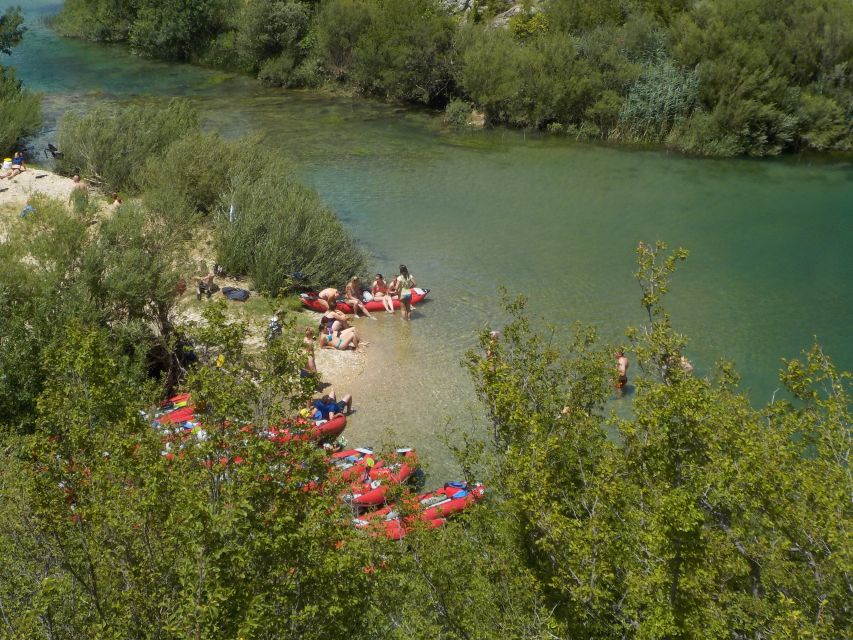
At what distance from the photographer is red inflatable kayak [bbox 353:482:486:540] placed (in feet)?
28.5

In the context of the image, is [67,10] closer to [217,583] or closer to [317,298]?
[317,298]

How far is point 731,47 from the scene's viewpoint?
31641 mm

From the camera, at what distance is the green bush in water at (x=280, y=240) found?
19375mm

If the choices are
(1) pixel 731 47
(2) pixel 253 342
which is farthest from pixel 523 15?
(2) pixel 253 342

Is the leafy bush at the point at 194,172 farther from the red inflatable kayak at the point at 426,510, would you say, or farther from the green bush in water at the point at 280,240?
the red inflatable kayak at the point at 426,510

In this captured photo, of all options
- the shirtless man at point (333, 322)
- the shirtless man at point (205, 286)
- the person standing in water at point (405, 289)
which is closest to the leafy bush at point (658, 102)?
the person standing in water at point (405, 289)

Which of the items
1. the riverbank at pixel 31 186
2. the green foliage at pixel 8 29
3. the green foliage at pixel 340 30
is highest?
the green foliage at pixel 340 30

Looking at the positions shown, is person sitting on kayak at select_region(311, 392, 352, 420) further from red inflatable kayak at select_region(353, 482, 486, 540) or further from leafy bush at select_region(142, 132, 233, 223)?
leafy bush at select_region(142, 132, 233, 223)

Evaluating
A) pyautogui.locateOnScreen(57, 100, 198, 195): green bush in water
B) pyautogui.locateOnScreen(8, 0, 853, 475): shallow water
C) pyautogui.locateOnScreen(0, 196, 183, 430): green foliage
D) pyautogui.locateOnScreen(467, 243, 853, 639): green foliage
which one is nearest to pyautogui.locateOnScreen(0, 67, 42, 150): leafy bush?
pyautogui.locateOnScreen(8, 0, 853, 475): shallow water

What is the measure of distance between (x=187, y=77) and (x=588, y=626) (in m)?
43.9

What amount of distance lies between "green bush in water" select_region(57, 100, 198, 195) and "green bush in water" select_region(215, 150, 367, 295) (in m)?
4.88

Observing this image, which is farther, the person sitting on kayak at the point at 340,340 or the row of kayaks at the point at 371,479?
the person sitting on kayak at the point at 340,340

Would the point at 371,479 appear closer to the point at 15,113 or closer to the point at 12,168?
the point at 12,168

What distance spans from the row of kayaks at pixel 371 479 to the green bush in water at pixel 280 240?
17.3ft
